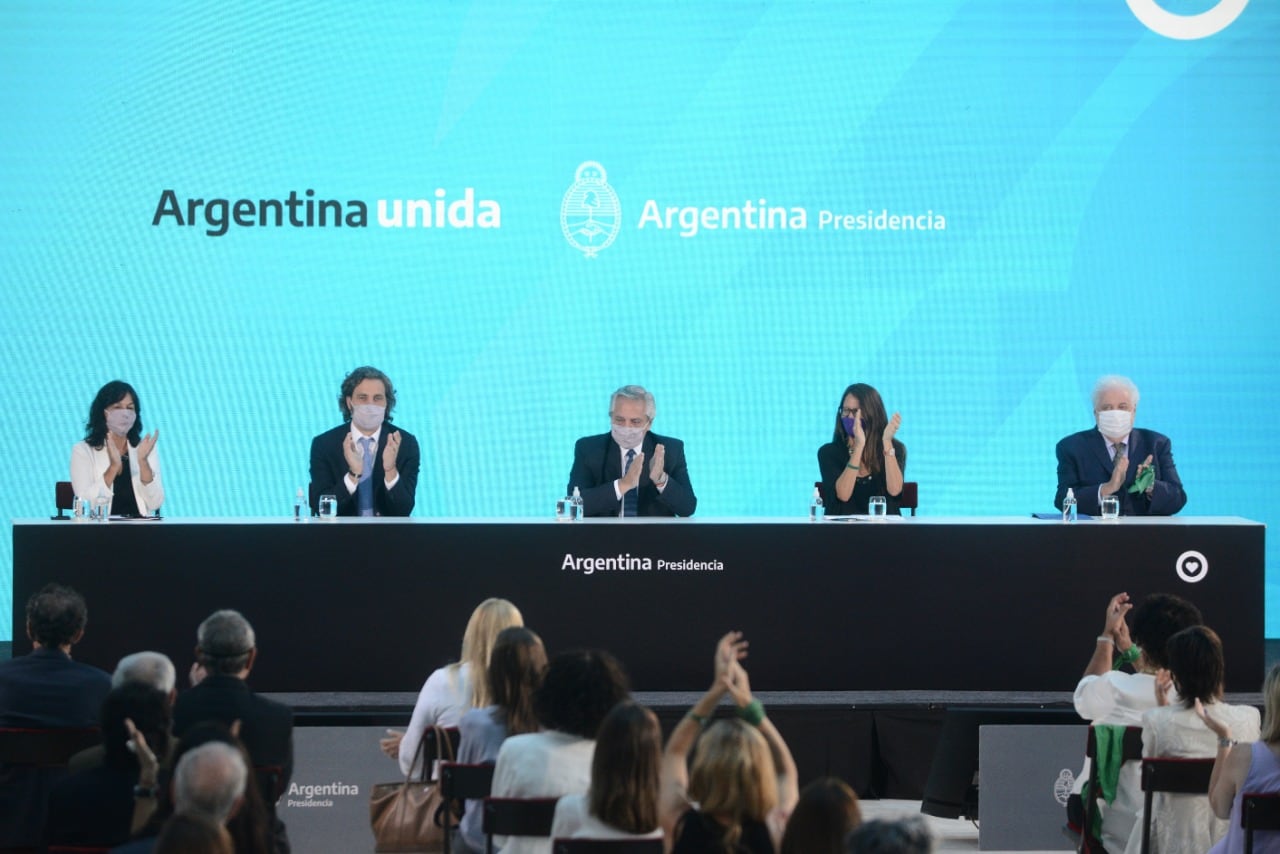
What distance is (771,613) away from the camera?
18.7 feet

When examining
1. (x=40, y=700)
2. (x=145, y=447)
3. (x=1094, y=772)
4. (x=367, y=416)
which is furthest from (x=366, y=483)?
(x=1094, y=772)

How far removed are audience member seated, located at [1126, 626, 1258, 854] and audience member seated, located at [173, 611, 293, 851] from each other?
220 centimetres

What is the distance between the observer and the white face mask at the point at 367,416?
638cm

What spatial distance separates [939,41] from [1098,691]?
4.27m

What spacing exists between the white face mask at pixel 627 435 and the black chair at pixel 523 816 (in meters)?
2.75

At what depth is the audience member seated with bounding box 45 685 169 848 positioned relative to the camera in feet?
Result: 11.3

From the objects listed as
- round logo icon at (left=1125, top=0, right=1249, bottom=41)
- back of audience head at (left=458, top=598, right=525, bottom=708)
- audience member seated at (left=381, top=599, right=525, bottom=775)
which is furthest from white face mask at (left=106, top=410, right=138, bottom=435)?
round logo icon at (left=1125, top=0, right=1249, bottom=41)

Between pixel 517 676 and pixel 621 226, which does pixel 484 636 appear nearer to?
pixel 517 676

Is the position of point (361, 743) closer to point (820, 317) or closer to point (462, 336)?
point (462, 336)

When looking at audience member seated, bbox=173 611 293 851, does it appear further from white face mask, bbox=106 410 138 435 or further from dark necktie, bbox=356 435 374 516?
white face mask, bbox=106 410 138 435

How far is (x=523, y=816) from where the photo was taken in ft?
11.8

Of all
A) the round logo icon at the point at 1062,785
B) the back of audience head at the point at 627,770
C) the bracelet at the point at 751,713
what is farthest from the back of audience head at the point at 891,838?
the round logo icon at the point at 1062,785

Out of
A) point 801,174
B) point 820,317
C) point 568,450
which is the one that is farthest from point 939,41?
point 568,450

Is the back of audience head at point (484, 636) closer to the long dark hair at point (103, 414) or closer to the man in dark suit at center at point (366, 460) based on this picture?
the man in dark suit at center at point (366, 460)
